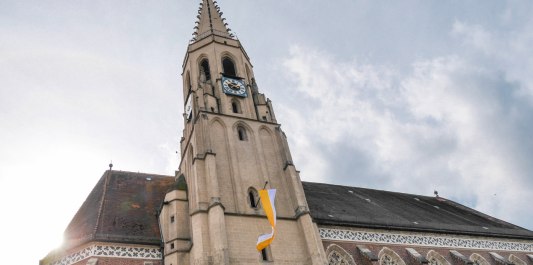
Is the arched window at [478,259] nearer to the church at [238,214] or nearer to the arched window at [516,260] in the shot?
the church at [238,214]

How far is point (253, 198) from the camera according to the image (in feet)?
77.1

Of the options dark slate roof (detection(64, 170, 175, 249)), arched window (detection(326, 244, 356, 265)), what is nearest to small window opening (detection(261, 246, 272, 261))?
arched window (detection(326, 244, 356, 265))

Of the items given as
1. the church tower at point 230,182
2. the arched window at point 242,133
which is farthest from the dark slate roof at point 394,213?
the arched window at point 242,133

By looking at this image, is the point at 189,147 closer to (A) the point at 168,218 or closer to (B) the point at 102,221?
(A) the point at 168,218

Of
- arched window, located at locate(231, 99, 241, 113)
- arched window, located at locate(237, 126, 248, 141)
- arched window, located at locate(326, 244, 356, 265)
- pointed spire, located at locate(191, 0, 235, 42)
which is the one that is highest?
pointed spire, located at locate(191, 0, 235, 42)

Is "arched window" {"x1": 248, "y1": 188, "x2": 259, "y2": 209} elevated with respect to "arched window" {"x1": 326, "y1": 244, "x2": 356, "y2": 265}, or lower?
elevated

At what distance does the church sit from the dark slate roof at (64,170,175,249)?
65 mm

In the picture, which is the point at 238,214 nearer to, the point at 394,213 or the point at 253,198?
the point at 253,198

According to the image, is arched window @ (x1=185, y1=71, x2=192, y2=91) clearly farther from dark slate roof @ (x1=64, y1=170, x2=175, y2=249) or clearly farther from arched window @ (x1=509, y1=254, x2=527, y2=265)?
arched window @ (x1=509, y1=254, x2=527, y2=265)

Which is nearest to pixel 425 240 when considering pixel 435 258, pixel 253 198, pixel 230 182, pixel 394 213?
pixel 435 258

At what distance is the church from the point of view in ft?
68.1

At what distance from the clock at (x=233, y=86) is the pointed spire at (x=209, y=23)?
6.69 meters

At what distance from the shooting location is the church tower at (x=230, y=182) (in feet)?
67.6

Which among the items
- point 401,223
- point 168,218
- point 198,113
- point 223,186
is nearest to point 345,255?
point 401,223
